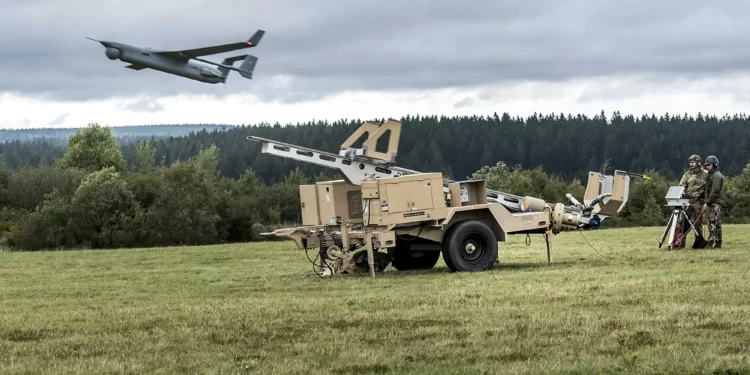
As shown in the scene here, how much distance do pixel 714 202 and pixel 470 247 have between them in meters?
5.97

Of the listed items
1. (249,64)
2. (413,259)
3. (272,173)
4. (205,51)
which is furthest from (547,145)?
(413,259)

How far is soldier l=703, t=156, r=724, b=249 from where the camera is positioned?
810 inches

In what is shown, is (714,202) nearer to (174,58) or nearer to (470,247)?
(470,247)

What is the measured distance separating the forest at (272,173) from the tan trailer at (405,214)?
742 inches

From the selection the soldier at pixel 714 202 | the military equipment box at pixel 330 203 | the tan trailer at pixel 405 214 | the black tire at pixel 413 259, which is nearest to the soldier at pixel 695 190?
the soldier at pixel 714 202

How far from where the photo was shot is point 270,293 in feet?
50.4

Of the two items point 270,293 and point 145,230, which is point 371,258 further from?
point 145,230

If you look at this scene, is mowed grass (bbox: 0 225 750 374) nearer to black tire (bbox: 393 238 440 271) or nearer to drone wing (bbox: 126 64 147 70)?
black tire (bbox: 393 238 440 271)

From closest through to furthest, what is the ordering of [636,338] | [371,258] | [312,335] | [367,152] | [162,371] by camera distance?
[162,371]
[636,338]
[312,335]
[371,258]
[367,152]

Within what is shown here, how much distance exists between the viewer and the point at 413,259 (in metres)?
19.5

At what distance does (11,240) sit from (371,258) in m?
57.9

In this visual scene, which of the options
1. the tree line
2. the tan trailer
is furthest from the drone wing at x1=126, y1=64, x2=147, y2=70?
the tree line

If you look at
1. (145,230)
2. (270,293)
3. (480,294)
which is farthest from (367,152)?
(145,230)

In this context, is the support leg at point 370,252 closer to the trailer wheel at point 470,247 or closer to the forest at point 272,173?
the trailer wheel at point 470,247
